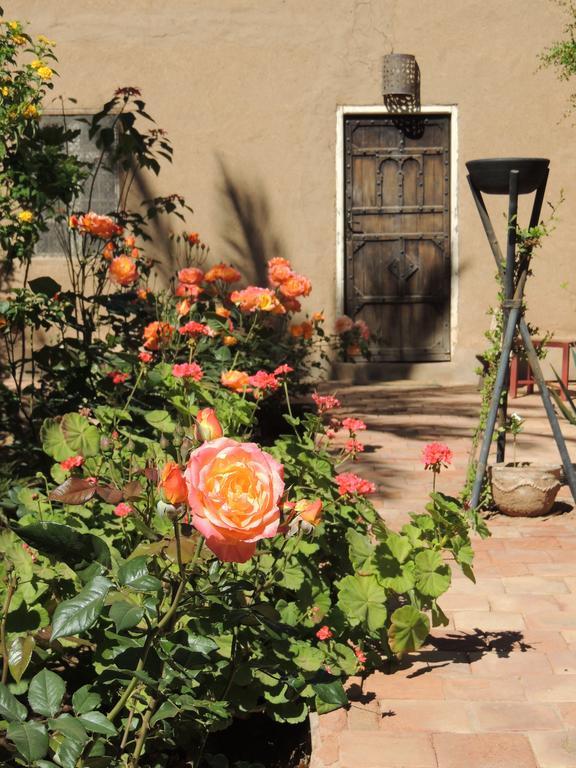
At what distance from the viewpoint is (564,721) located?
10.4ft

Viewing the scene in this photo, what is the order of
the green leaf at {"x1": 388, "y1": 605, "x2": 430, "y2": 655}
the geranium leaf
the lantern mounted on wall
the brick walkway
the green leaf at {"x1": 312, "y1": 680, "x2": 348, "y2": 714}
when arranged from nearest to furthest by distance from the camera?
the green leaf at {"x1": 312, "y1": 680, "x2": 348, "y2": 714}, the geranium leaf, the brick walkway, the green leaf at {"x1": 388, "y1": 605, "x2": 430, "y2": 655}, the lantern mounted on wall

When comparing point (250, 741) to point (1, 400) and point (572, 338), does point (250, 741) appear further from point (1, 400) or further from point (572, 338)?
point (572, 338)

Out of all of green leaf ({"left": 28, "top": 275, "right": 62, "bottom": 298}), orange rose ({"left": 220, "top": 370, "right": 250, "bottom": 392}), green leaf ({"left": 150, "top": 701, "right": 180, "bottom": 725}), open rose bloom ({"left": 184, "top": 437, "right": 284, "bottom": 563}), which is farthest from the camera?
green leaf ({"left": 28, "top": 275, "right": 62, "bottom": 298})

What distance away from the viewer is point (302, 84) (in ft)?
31.8

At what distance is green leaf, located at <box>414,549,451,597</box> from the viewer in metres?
3.33

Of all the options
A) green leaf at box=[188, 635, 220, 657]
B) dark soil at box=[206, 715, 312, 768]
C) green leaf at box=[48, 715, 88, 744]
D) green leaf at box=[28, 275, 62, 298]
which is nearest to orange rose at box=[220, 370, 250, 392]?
dark soil at box=[206, 715, 312, 768]

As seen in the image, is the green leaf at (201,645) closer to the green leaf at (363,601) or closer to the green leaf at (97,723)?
the green leaf at (97,723)

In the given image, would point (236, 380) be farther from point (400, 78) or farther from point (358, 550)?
point (400, 78)

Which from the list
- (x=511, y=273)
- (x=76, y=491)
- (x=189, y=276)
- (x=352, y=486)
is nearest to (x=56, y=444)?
(x=76, y=491)

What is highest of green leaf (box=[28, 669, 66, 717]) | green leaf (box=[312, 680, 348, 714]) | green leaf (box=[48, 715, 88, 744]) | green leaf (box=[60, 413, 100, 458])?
green leaf (box=[60, 413, 100, 458])

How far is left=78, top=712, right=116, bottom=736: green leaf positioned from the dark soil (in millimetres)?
1207

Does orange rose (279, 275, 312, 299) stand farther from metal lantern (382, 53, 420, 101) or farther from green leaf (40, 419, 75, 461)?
metal lantern (382, 53, 420, 101)

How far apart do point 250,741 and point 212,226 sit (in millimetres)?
6990

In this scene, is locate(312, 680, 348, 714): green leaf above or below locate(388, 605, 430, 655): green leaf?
above
